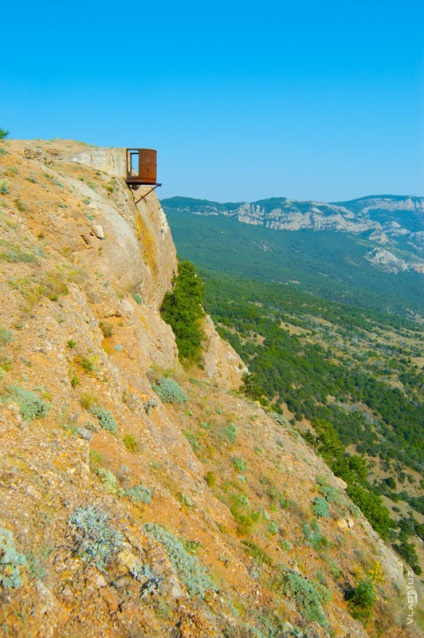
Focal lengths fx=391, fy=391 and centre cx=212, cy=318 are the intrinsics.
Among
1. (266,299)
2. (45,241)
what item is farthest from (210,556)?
(266,299)

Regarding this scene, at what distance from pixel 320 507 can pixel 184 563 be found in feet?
28.9

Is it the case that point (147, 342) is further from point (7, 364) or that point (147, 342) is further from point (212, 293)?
point (212, 293)

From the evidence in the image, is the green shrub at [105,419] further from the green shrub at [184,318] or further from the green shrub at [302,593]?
the green shrub at [184,318]

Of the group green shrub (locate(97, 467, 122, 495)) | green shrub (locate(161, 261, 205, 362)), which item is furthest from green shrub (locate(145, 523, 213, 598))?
green shrub (locate(161, 261, 205, 362))

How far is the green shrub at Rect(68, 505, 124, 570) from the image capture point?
6.15 metres

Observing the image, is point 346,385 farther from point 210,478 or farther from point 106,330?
point 106,330

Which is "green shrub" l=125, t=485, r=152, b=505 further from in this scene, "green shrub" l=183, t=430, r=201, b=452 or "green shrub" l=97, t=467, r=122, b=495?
"green shrub" l=183, t=430, r=201, b=452

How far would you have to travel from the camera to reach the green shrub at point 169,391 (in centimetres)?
1545

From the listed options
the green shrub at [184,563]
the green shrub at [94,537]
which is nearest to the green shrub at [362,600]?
the green shrub at [184,563]

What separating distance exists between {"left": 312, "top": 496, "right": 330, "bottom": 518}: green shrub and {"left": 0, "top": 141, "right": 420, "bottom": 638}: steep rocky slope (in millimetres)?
58

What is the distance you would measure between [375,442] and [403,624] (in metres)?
63.6

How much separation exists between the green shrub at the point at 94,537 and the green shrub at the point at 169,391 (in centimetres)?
844

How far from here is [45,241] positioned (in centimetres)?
1642

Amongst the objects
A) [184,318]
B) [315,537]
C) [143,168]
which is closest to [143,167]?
[143,168]
